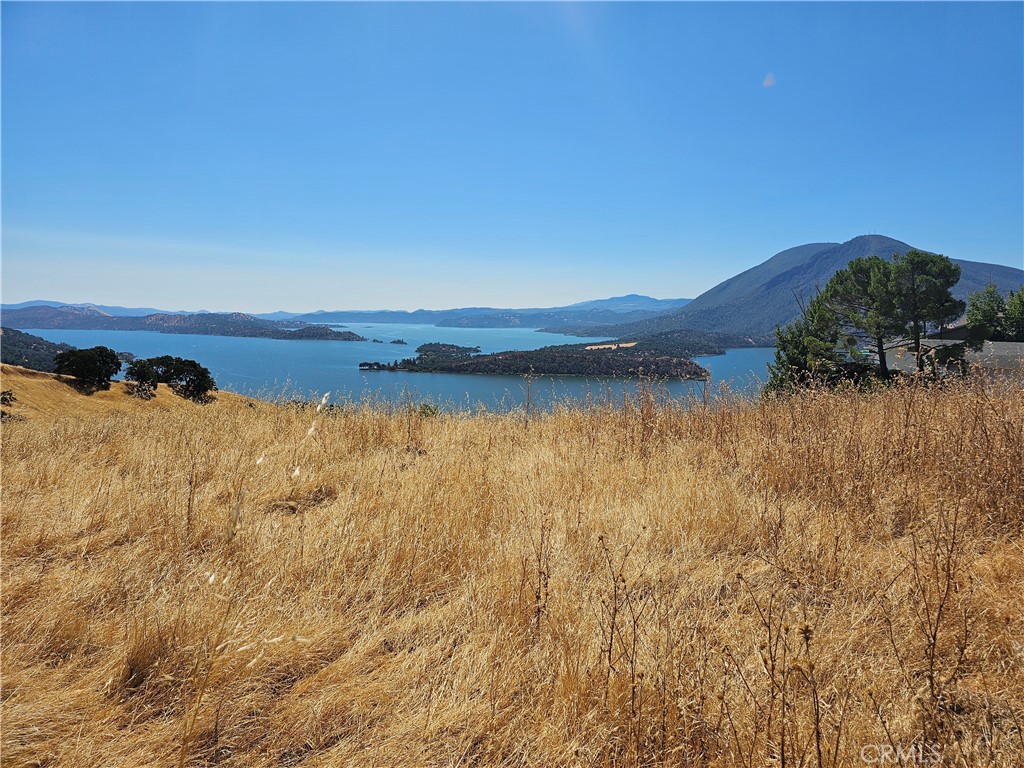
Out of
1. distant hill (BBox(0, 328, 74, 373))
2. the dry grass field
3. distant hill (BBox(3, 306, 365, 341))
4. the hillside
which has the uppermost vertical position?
distant hill (BBox(3, 306, 365, 341))

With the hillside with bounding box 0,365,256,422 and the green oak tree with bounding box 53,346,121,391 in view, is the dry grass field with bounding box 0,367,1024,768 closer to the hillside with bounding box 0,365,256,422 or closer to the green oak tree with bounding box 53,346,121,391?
Result: the hillside with bounding box 0,365,256,422

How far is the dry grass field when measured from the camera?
1.45 m

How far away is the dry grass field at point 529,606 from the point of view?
4.76ft

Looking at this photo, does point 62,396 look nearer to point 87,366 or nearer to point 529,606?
point 87,366

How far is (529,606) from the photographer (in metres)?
2.12

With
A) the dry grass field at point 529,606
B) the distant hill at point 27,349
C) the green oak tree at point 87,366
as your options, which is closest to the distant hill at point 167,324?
the distant hill at point 27,349

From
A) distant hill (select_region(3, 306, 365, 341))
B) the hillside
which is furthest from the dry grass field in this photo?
distant hill (select_region(3, 306, 365, 341))

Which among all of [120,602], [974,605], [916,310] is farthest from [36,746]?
[916,310]

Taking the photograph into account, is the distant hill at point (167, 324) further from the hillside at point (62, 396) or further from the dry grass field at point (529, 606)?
the dry grass field at point (529, 606)

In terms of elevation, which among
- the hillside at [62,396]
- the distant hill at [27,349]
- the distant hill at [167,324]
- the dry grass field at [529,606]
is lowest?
the hillside at [62,396]

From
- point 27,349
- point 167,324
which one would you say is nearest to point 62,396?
point 27,349

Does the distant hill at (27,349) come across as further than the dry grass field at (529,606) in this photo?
Yes

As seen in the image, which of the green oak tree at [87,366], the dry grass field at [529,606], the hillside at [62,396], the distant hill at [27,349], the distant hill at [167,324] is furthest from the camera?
the distant hill at [167,324]

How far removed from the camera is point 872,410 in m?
5.43
